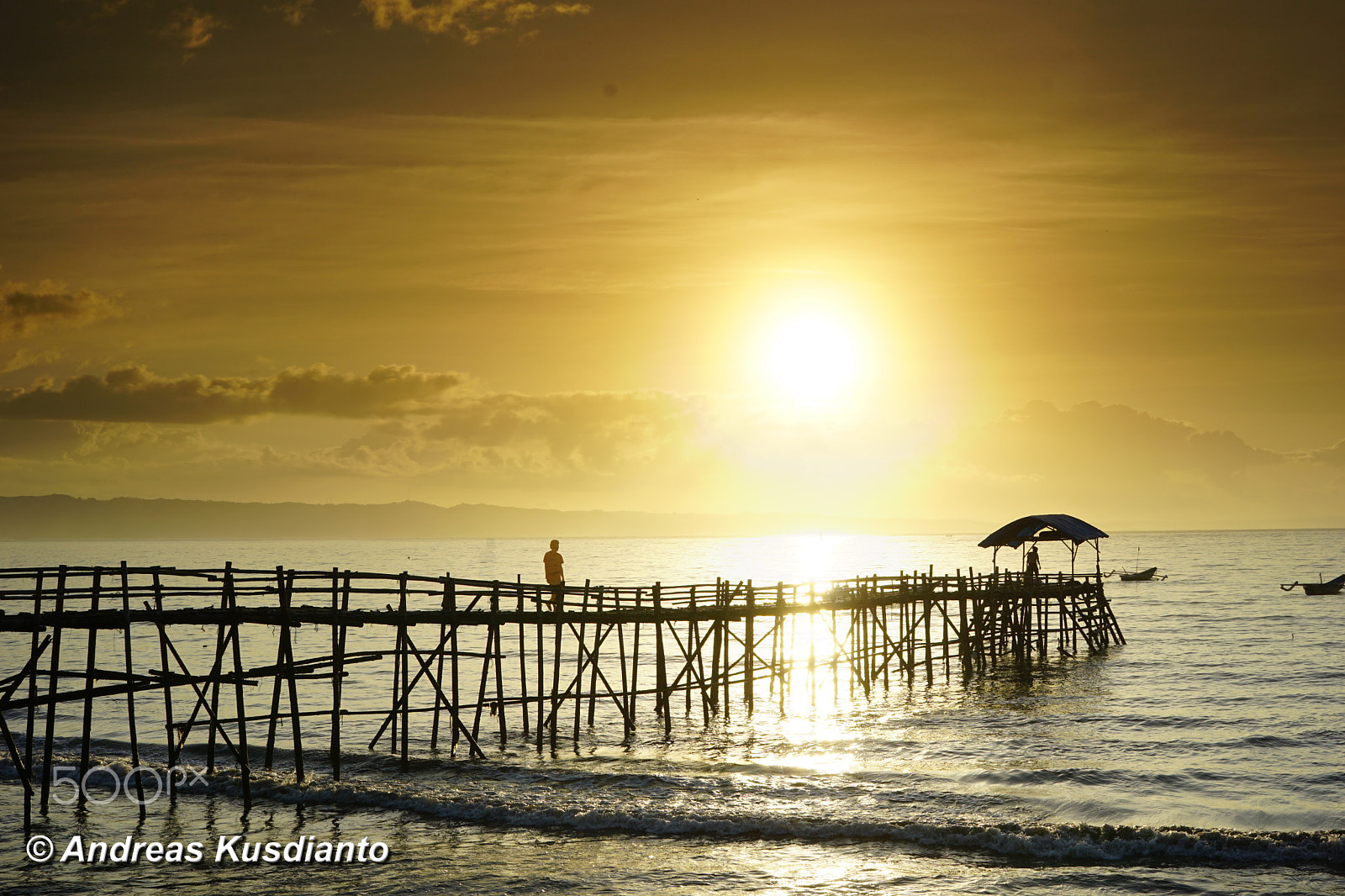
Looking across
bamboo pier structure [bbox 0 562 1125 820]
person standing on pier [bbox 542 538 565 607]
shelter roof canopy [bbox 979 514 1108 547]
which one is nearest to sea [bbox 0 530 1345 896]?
bamboo pier structure [bbox 0 562 1125 820]

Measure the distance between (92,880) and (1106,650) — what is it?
4399cm

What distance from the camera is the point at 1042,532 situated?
43.8 metres

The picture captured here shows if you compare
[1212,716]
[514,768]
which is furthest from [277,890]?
[1212,716]

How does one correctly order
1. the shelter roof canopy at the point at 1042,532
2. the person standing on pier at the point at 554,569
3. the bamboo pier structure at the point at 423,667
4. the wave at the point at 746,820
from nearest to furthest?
the wave at the point at 746,820, the bamboo pier structure at the point at 423,667, the person standing on pier at the point at 554,569, the shelter roof canopy at the point at 1042,532

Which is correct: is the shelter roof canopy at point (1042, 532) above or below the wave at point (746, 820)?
above

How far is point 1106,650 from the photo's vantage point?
49.2 meters

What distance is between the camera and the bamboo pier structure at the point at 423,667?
789 inches

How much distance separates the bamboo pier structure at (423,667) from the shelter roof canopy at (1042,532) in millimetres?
1656

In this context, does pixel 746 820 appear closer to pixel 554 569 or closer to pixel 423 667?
pixel 423 667

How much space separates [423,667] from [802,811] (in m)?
9.04

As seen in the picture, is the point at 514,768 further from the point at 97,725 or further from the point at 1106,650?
the point at 1106,650

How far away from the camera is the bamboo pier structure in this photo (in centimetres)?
2003

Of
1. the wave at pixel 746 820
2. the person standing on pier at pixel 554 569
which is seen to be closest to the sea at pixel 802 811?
the wave at pixel 746 820

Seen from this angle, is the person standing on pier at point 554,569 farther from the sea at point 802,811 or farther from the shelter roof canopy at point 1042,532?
the shelter roof canopy at point 1042,532
